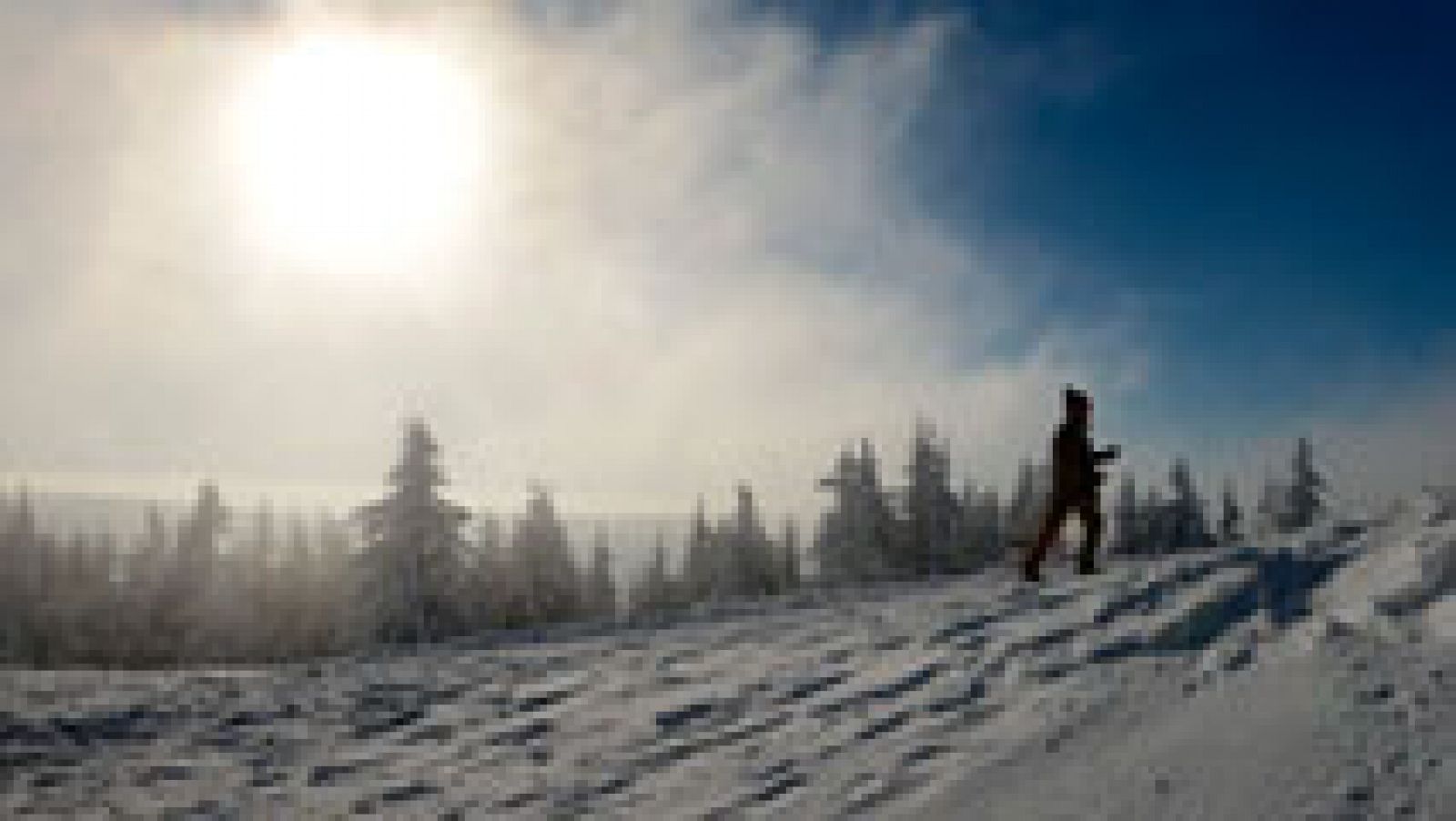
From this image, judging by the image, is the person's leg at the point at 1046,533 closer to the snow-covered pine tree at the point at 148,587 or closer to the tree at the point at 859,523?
the tree at the point at 859,523

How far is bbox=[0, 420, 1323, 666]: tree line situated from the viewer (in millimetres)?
56531

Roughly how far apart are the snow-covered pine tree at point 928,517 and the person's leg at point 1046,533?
46816 millimetres

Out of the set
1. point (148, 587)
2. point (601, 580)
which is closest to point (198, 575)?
point (148, 587)

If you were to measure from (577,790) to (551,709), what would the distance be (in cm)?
263

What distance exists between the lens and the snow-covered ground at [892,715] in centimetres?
611

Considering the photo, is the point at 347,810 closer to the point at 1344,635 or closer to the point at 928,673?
the point at 928,673

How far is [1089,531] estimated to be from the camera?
12617 millimetres

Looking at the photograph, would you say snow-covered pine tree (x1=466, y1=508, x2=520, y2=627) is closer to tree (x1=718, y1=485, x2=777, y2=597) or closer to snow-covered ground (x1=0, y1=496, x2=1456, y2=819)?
tree (x1=718, y1=485, x2=777, y2=597)

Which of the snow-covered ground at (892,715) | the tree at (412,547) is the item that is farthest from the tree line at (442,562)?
the snow-covered ground at (892,715)

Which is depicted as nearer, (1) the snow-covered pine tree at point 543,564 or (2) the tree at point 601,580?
(1) the snow-covered pine tree at point 543,564

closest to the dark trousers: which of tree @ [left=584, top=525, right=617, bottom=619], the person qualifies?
the person

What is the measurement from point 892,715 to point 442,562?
115 feet

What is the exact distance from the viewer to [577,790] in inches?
311

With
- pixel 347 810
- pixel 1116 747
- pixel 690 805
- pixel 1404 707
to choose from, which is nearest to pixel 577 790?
pixel 690 805
